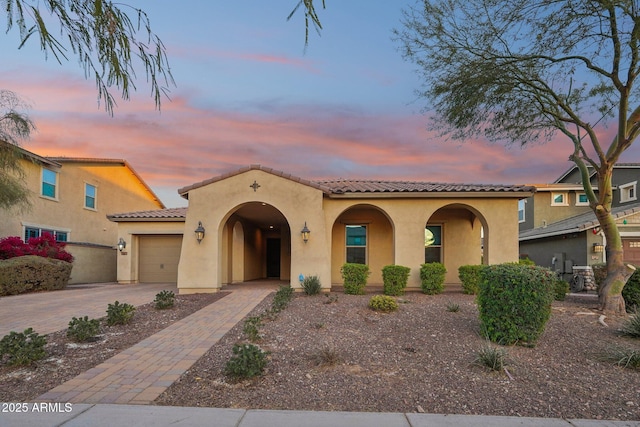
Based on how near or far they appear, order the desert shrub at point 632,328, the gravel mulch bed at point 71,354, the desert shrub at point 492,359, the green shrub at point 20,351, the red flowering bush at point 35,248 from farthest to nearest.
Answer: the red flowering bush at point 35,248, the desert shrub at point 632,328, the green shrub at point 20,351, the desert shrub at point 492,359, the gravel mulch bed at point 71,354

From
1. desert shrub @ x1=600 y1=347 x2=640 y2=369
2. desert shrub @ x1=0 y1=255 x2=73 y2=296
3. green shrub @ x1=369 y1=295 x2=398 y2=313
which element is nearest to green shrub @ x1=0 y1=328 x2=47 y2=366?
green shrub @ x1=369 y1=295 x2=398 y2=313

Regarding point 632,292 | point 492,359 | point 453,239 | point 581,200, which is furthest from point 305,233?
point 581,200

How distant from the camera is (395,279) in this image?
10945 mm

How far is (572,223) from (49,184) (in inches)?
961

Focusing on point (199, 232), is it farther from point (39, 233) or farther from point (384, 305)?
point (39, 233)

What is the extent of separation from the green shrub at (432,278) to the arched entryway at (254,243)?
5.27m

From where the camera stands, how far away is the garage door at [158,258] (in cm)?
1727

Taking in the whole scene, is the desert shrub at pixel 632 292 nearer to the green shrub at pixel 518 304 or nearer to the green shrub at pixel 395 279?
the green shrub at pixel 518 304

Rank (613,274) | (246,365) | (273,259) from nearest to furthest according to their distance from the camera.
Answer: (246,365) < (613,274) < (273,259)

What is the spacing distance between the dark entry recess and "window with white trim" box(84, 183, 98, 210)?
9349 mm

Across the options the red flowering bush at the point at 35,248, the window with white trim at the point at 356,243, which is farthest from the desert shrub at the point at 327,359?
the red flowering bush at the point at 35,248

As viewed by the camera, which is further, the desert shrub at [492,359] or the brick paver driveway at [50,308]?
the brick paver driveway at [50,308]

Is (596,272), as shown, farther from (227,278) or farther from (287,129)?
(227,278)

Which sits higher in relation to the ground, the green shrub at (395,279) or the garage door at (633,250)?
the garage door at (633,250)
